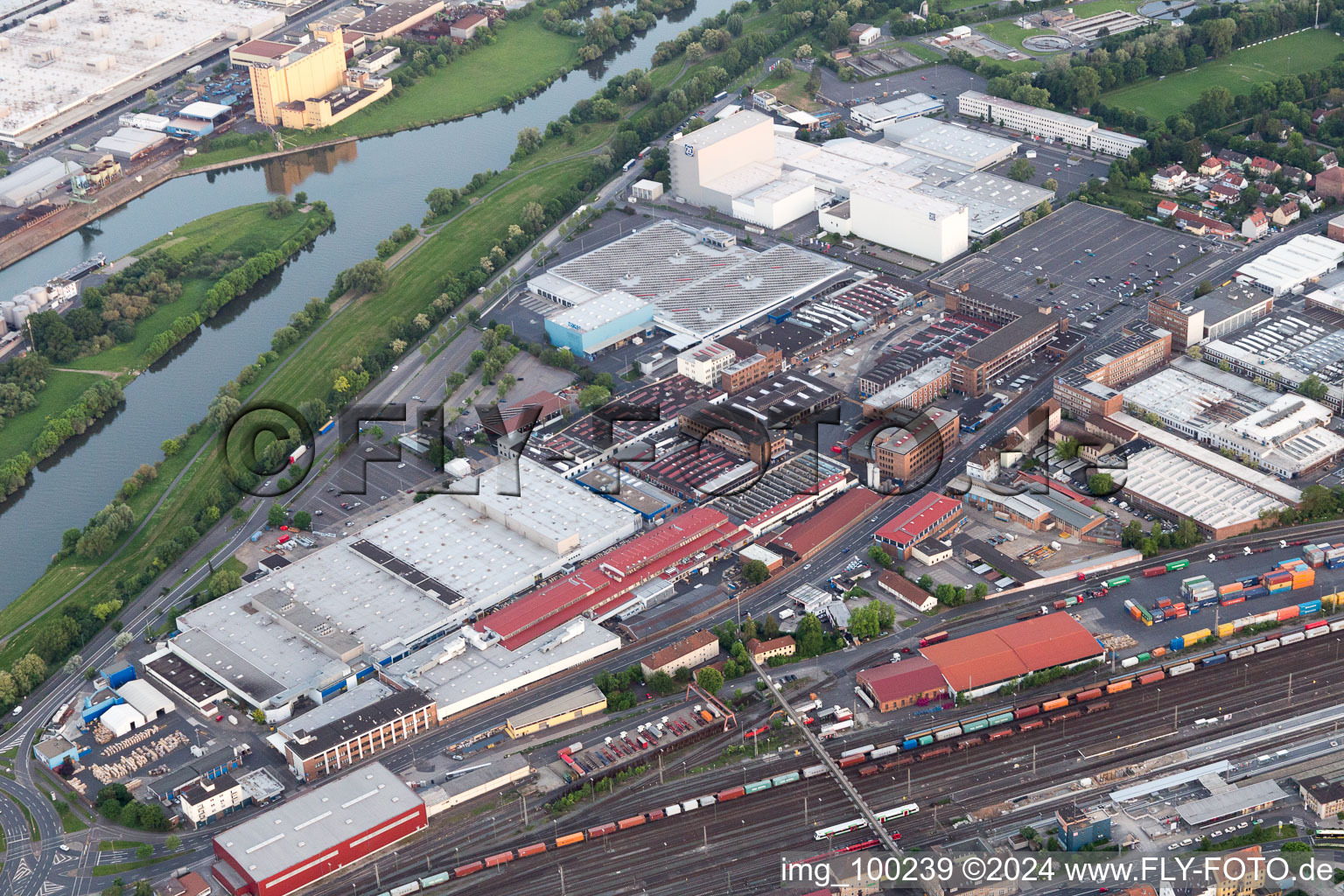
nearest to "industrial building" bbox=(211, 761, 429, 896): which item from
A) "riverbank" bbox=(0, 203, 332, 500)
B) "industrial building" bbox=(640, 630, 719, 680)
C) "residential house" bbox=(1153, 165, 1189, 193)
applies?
"industrial building" bbox=(640, 630, 719, 680)

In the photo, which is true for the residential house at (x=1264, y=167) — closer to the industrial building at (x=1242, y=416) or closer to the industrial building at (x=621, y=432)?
the industrial building at (x=1242, y=416)

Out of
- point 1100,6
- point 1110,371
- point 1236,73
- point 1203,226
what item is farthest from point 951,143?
point 1110,371

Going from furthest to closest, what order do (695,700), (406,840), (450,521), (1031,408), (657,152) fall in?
(657,152)
(1031,408)
(450,521)
(695,700)
(406,840)

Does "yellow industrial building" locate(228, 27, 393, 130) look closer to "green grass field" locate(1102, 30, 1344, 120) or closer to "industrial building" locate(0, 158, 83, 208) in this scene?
"industrial building" locate(0, 158, 83, 208)

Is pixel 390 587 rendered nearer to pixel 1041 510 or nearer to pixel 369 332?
pixel 369 332

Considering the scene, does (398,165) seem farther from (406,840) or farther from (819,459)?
(406,840)

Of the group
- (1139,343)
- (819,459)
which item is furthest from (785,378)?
(1139,343)

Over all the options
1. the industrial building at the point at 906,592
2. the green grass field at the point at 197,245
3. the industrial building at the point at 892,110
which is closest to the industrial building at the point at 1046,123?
the industrial building at the point at 892,110
